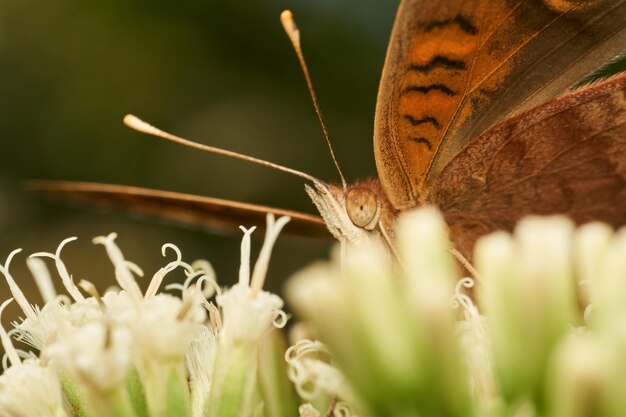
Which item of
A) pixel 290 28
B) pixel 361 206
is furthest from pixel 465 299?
pixel 290 28

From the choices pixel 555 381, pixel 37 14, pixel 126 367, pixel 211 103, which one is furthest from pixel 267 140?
pixel 555 381

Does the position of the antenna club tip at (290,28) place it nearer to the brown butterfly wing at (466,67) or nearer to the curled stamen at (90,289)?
the brown butterfly wing at (466,67)

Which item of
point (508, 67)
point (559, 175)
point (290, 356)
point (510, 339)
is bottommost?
point (510, 339)

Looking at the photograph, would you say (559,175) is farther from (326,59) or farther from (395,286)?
(326,59)

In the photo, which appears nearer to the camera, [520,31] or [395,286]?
[395,286]

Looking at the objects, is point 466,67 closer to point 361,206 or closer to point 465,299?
Answer: point 361,206
